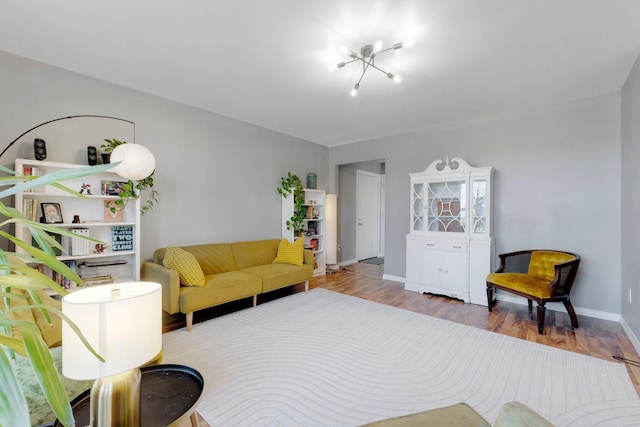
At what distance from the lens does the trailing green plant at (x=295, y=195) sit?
490 centimetres

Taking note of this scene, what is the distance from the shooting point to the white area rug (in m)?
1.80

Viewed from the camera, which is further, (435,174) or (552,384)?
(435,174)

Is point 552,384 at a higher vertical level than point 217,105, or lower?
lower

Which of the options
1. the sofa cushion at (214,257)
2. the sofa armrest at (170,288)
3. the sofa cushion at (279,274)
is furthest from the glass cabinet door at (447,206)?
the sofa armrest at (170,288)

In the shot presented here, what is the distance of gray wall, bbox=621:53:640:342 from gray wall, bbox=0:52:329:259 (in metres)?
4.32

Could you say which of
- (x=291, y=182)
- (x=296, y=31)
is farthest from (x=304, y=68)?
(x=291, y=182)

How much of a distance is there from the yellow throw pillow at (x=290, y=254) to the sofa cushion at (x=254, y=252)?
0.13 m

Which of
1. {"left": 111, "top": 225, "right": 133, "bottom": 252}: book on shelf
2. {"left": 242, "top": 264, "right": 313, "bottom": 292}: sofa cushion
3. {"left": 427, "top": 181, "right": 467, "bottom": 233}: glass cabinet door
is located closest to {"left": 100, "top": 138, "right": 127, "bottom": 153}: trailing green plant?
{"left": 111, "top": 225, "right": 133, "bottom": 252}: book on shelf

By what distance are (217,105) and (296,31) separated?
6.39 feet

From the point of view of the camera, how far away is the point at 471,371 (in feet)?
7.30

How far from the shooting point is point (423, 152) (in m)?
4.74

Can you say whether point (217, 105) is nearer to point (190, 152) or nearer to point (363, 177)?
point (190, 152)

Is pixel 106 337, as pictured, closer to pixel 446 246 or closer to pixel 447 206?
pixel 446 246

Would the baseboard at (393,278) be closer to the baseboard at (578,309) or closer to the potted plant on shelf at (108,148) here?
the baseboard at (578,309)
